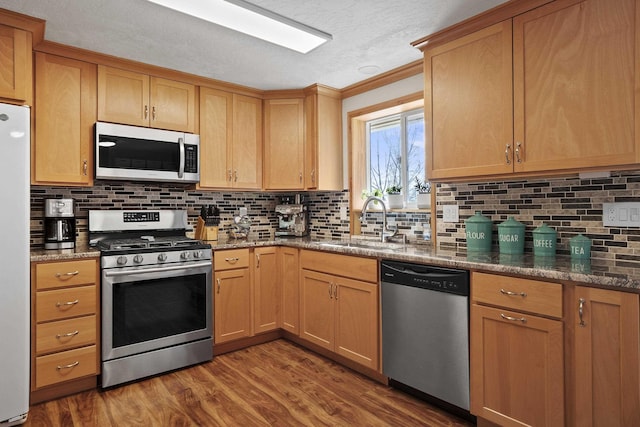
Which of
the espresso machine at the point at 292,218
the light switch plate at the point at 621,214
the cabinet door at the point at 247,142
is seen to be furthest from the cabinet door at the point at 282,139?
the light switch plate at the point at 621,214

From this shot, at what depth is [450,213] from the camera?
2.77m

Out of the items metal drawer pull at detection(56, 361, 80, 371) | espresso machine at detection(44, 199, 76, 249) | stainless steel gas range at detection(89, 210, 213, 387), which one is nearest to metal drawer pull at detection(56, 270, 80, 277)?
stainless steel gas range at detection(89, 210, 213, 387)

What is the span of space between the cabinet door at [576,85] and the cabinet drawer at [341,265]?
1.09 meters

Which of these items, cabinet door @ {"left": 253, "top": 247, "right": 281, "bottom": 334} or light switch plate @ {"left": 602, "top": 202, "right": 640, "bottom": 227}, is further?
cabinet door @ {"left": 253, "top": 247, "right": 281, "bottom": 334}

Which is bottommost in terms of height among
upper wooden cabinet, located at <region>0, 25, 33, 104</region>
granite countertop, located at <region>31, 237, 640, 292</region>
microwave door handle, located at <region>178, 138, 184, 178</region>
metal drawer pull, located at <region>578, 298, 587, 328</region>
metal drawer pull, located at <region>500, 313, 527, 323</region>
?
metal drawer pull, located at <region>500, 313, 527, 323</region>

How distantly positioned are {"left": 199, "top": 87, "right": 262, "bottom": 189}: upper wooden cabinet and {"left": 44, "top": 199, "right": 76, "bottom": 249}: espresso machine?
102 cm

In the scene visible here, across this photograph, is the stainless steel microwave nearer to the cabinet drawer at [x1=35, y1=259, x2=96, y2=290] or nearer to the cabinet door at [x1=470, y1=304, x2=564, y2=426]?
the cabinet drawer at [x1=35, y1=259, x2=96, y2=290]

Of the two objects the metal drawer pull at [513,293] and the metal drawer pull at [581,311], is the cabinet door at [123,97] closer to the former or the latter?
the metal drawer pull at [513,293]

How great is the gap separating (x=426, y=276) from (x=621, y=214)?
3.41ft

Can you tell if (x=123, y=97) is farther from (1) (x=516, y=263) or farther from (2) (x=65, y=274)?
(1) (x=516, y=263)

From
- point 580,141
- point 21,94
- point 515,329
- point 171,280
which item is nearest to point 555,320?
point 515,329

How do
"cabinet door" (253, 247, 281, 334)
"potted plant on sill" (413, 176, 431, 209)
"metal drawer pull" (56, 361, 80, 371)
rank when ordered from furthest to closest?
1. "cabinet door" (253, 247, 281, 334)
2. "potted plant on sill" (413, 176, 431, 209)
3. "metal drawer pull" (56, 361, 80, 371)

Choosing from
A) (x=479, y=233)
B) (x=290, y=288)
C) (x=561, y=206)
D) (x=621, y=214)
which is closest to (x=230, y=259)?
(x=290, y=288)

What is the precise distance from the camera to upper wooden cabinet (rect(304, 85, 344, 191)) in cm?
357
